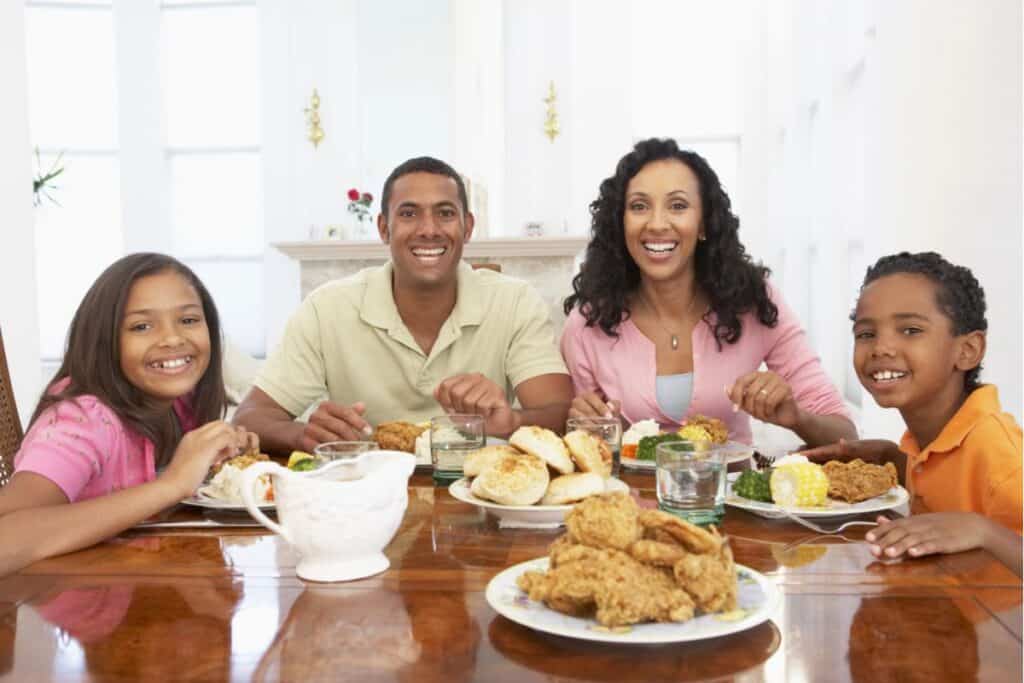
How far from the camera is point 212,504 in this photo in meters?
1.33

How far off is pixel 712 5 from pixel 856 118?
224cm

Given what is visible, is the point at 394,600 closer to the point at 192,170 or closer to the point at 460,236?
the point at 460,236

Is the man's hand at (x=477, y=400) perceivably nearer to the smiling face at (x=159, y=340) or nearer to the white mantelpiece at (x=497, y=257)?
the smiling face at (x=159, y=340)

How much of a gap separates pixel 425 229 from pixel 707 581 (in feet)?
5.53

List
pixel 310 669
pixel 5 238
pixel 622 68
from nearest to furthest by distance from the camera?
1. pixel 310 669
2. pixel 5 238
3. pixel 622 68

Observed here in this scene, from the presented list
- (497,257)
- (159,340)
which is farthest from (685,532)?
(497,257)

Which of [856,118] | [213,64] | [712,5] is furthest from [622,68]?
[213,64]

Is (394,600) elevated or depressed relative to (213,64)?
depressed

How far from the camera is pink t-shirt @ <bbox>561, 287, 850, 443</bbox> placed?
217 centimetres

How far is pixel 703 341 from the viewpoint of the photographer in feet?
7.36

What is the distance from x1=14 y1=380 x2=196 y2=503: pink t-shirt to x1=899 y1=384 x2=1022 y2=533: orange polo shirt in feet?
4.11

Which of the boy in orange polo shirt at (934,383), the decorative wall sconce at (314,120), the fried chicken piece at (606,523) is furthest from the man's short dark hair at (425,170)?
the decorative wall sconce at (314,120)

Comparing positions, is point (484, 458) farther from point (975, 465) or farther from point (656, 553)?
point (975, 465)

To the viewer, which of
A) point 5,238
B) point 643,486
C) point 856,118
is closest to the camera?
point 643,486
